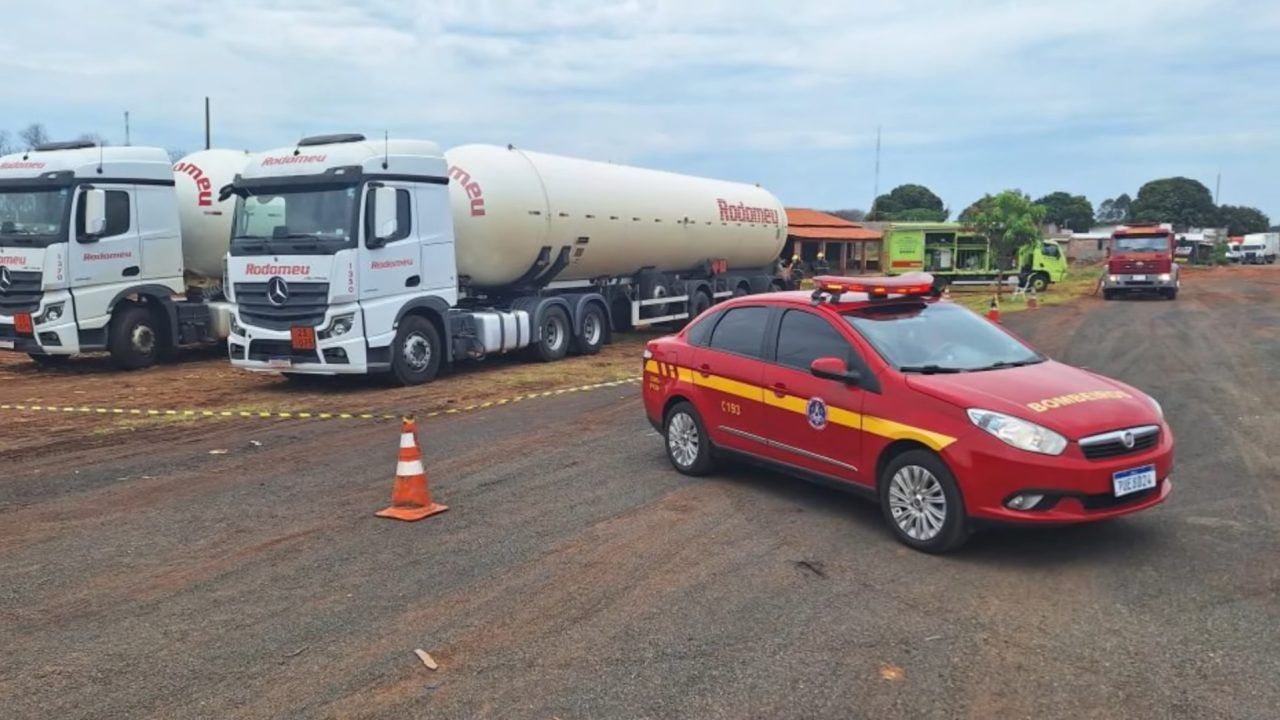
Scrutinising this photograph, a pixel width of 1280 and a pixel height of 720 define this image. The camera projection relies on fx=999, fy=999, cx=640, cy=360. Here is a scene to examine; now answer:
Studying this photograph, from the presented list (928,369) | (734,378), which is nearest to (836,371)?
(928,369)

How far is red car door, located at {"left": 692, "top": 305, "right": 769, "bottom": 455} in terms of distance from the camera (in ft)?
24.4

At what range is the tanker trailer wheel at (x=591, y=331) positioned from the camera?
18.2 metres

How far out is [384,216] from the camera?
1348 cm

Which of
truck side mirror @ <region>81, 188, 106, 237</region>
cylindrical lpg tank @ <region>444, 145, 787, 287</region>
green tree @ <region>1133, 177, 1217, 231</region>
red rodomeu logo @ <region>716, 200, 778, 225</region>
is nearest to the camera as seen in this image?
truck side mirror @ <region>81, 188, 106, 237</region>

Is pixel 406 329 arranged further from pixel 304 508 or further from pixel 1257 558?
pixel 1257 558

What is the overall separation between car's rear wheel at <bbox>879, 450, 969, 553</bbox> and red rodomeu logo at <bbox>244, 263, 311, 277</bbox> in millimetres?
9223

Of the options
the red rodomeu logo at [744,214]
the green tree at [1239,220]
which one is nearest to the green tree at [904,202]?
the green tree at [1239,220]

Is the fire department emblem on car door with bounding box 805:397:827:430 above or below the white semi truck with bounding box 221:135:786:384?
below

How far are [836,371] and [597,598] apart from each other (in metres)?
2.30

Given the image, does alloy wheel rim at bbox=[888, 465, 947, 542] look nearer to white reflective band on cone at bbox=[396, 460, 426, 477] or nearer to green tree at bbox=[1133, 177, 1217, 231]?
white reflective band on cone at bbox=[396, 460, 426, 477]

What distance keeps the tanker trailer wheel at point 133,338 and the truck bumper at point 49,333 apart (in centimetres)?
64

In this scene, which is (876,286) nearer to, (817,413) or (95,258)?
(817,413)

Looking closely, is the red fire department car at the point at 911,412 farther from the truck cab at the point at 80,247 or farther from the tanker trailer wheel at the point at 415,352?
the truck cab at the point at 80,247

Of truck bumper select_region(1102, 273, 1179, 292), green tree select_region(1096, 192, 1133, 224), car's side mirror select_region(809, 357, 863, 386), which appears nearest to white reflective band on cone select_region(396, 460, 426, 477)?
car's side mirror select_region(809, 357, 863, 386)
